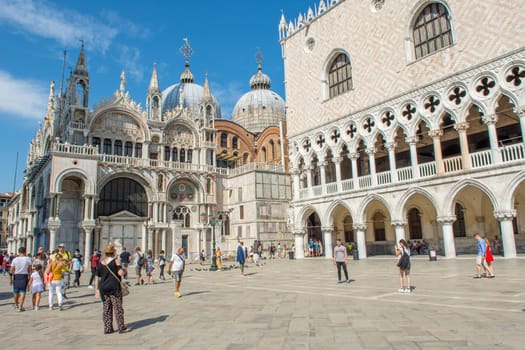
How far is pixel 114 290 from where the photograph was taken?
267 inches

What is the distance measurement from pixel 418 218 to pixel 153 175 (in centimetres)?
2220

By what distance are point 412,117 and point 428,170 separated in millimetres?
3273

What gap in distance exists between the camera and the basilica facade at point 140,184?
1210 inches

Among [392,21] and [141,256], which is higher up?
[392,21]

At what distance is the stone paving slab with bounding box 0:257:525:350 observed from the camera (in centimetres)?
562

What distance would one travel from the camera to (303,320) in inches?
279

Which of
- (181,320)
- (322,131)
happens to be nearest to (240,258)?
(181,320)

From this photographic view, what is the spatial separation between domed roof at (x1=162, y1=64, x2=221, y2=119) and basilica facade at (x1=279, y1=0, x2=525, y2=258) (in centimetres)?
2616

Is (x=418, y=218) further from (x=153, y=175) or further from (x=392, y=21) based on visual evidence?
(x=153, y=175)

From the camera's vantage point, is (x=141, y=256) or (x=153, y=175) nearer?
(x=141, y=256)

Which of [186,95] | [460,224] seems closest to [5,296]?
[460,224]

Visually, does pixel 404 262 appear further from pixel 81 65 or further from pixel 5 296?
pixel 81 65

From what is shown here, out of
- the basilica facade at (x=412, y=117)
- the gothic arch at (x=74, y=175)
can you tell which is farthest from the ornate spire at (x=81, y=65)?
the basilica facade at (x=412, y=117)

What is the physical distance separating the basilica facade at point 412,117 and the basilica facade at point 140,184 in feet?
23.6
